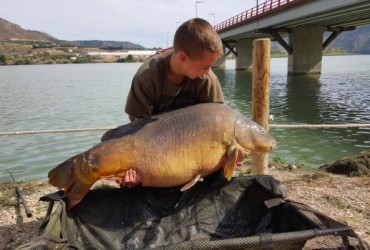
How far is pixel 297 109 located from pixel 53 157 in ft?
39.0

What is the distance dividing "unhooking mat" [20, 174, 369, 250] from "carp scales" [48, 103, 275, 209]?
0.94 feet

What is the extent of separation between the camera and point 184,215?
3883 millimetres

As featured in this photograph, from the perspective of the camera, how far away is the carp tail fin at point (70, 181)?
3223 mm

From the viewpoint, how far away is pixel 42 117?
714 inches

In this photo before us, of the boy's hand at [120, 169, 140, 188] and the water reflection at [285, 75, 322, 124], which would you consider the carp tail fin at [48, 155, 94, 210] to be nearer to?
the boy's hand at [120, 169, 140, 188]

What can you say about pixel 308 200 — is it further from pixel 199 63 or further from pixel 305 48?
pixel 305 48

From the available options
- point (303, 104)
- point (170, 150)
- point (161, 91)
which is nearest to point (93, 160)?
point (170, 150)

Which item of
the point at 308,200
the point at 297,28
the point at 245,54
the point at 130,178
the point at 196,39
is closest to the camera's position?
the point at 196,39

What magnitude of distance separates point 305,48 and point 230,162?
3693 cm

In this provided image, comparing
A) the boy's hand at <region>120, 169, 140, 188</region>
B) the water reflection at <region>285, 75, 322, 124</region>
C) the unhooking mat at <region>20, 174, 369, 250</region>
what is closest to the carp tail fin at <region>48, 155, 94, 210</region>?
the unhooking mat at <region>20, 174, 369, 250</region>

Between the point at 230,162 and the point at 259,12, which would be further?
the point at 259,12

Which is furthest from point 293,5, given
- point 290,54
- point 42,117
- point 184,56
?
point 184,56

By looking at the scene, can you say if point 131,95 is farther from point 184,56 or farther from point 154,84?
point 184,56

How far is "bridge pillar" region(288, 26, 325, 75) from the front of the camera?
38.1 meters
